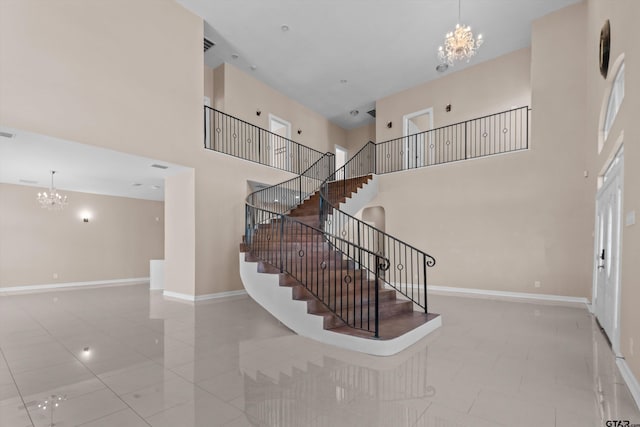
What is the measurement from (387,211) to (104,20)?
7.52 meters

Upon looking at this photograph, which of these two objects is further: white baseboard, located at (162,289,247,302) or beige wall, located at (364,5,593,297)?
white baseboard, located at (162,289,247,302)

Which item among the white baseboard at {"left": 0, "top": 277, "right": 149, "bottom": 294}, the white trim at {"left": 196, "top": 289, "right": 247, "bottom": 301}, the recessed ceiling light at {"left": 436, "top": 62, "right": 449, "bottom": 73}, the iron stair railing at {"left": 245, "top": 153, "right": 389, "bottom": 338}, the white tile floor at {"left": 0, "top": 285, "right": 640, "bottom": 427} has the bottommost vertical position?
the white baseboard at {"left": 0, "top": 277, "right": 149, "bottom": 294}

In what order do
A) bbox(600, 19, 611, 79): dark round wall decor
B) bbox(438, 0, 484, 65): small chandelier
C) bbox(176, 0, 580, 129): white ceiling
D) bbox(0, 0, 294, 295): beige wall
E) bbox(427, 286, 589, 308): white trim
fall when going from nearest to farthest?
1. bbox(600, 19, 611, 79): dark round wall decor
2. bbox(0, 0, 294, 295): beige wall
3. bbox(438, 0, 484, 65): small chandelier
4. bbox(427, 286, 589, 308): white trim
5. bbox(176, 0, 580, 129): white ceiling

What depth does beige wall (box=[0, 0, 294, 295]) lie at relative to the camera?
4.33 meters

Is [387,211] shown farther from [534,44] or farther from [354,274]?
[534,44]

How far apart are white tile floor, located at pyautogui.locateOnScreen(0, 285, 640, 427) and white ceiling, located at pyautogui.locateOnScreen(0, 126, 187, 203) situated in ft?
9.50

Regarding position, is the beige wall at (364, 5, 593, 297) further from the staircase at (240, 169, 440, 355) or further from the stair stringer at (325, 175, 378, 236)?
the staircase at (240, 169, 440, 355)

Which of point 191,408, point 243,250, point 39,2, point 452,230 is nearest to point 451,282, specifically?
point 452,230

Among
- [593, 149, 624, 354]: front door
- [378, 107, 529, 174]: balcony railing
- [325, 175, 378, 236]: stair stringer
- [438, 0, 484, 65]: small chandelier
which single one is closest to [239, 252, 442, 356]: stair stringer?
[593, 149, 624, 354]: front door

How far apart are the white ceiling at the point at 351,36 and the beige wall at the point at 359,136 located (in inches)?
117

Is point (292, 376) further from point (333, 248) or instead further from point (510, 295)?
point (510, 295)

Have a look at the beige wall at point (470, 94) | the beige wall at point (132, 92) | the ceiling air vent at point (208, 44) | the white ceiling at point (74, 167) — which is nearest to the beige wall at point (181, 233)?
the beige wall at point (132, 92)

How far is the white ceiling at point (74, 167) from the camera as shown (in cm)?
491

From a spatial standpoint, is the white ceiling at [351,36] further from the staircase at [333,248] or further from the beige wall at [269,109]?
the staircase at [333,248]
